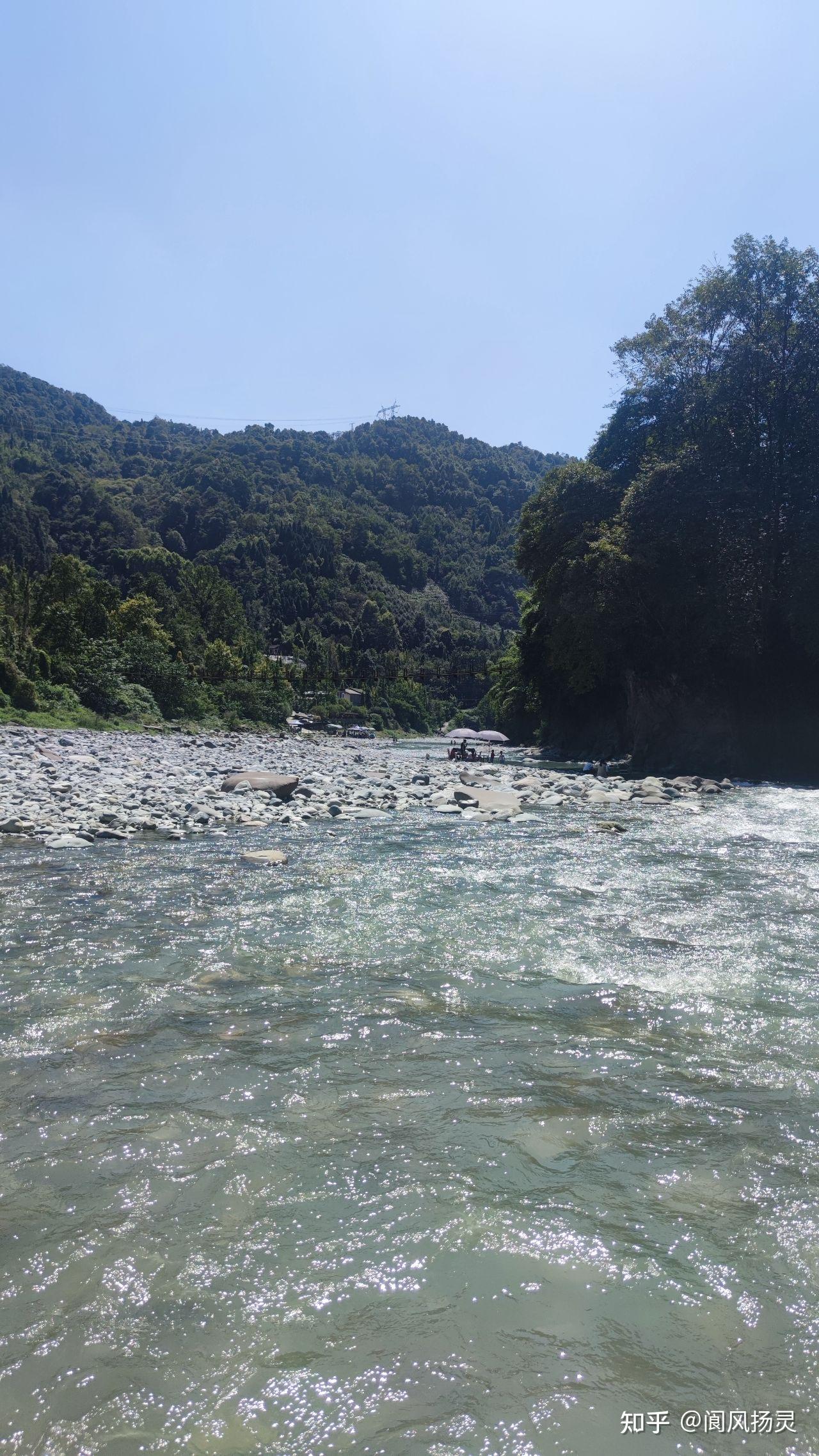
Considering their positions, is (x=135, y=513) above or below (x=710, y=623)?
above

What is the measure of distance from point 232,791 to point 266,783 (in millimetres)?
702

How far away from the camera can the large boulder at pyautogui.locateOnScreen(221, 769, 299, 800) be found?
583 inches

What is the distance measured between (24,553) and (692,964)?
318 ft

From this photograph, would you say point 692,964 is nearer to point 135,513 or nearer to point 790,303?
point 790,303

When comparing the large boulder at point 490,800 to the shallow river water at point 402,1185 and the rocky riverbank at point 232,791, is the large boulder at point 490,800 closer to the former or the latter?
the rocky riverbank at point 232,791

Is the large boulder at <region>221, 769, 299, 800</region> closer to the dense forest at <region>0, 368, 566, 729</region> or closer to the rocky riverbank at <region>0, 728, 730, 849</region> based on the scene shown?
the rocky riverbank at <region>0, 728, 730, 849</region>

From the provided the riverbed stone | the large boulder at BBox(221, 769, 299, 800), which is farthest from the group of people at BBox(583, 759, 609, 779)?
the riverbed stone

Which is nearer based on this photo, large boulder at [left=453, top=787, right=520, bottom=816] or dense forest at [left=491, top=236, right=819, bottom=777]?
large boulder at [left=453, top=787, right=520, bottom=816]

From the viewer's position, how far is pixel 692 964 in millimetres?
5473

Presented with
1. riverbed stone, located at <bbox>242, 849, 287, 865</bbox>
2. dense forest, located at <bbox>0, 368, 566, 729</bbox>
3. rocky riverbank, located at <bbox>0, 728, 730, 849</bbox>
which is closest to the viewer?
riverbed stone, located at <bbox>242, 849, 287, 865</bbox>

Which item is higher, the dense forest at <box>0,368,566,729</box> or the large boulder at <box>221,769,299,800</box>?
the dense forest at <box>0,368,566,729</box>

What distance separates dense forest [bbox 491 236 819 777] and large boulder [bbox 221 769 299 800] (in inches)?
587

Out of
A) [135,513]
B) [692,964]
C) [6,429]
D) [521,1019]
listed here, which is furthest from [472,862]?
[6,429]

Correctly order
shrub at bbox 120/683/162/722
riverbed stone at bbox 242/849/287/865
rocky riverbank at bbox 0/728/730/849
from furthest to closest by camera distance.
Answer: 1. shrub at bbox 120/683/162/722
2. rocky riverbank at bbox 0/728/730/849
3. riverbed stone at bbox 242/849/287/865
